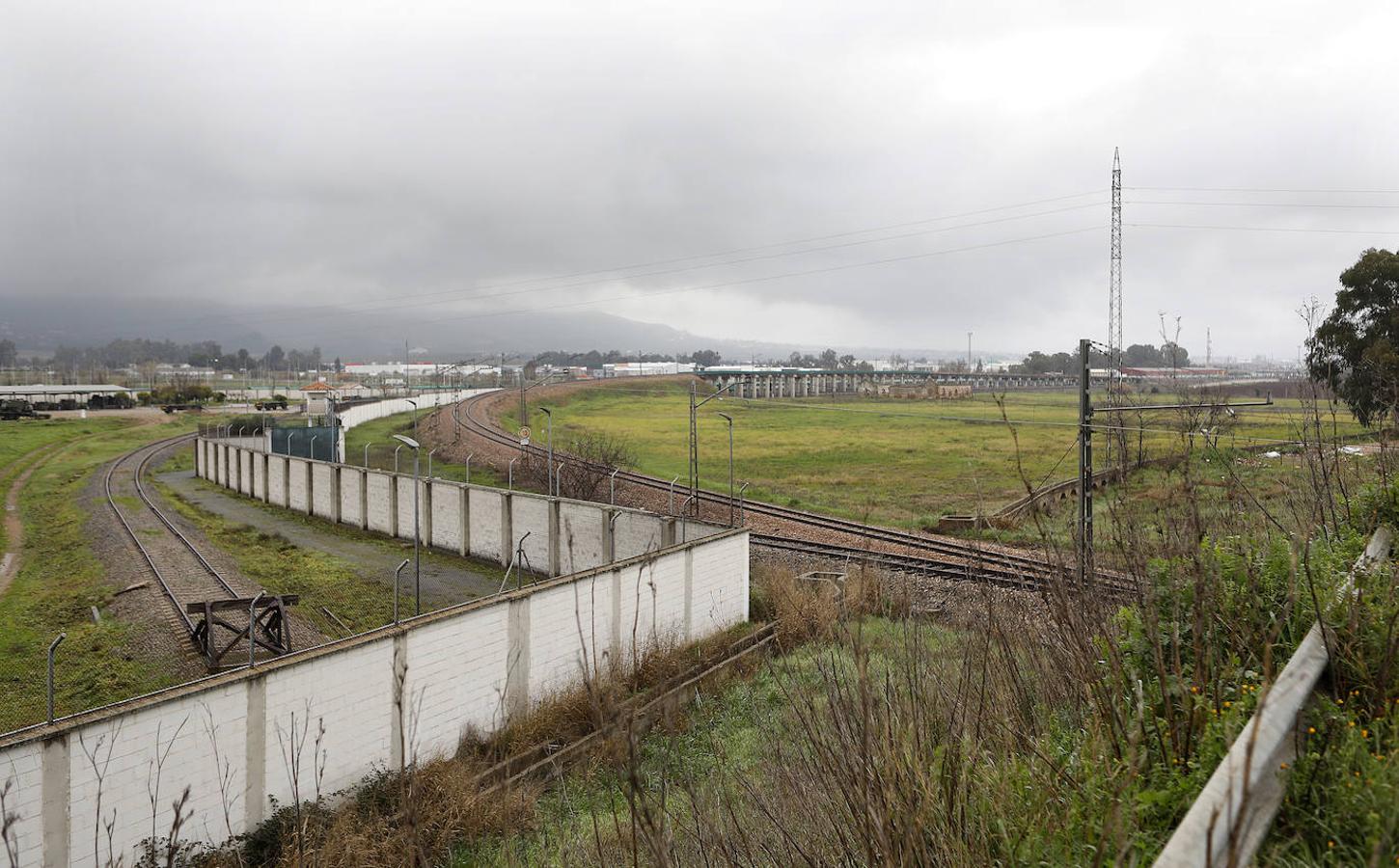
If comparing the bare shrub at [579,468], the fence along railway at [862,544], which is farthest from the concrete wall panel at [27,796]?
the bare shrub at [579,468]

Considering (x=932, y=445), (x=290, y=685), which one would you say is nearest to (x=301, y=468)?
(x=290, y=685)

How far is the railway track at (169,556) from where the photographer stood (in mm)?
24203

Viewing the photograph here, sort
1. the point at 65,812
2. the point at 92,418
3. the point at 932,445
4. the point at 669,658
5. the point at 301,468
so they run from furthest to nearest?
1. the point at 92,418
2. the point at 932,445
3. the point at 301,468
4. the point at 669,658
5. the point at 65,812

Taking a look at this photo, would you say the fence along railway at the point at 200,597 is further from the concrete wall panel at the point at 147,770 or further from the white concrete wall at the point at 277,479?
the white concrete wall at the point at 277,479

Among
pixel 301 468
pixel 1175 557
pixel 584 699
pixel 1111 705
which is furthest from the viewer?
pixel 301 468

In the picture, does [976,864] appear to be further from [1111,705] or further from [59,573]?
[59,573]

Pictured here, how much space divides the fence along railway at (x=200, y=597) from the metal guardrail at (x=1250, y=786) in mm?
12227

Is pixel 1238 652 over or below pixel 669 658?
over

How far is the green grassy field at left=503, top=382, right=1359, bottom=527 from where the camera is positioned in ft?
127

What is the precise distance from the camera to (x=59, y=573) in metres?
27.9

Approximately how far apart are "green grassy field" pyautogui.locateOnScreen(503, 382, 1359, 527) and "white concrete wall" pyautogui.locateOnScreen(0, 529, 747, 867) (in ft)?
31.3

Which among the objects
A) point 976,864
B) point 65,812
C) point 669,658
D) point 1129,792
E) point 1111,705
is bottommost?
point 669,658

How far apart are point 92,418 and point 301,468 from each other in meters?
58.1

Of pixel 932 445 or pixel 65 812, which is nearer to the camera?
pixel 65 812
